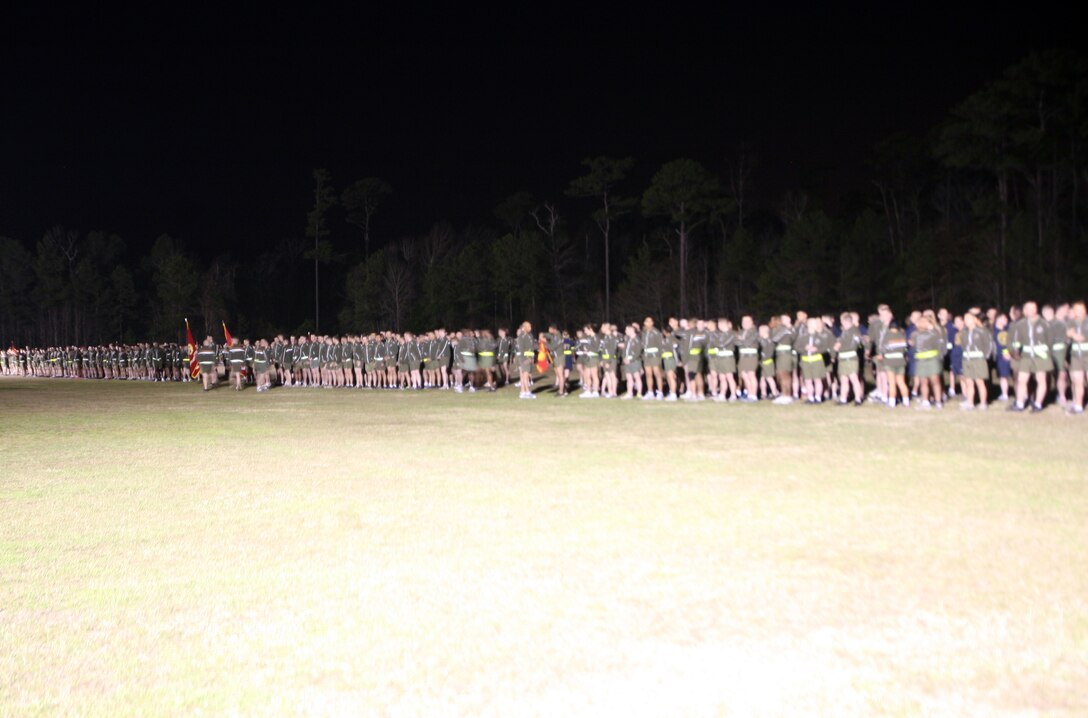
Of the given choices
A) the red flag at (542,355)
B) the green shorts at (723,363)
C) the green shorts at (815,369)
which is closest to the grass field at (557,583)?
the green shorts at (815,369)

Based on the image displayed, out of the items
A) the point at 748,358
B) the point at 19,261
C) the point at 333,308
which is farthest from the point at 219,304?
the point at 748,358

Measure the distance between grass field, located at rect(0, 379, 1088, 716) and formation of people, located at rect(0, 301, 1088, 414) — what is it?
16.3 feet

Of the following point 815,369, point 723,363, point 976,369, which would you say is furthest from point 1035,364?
point 723,363

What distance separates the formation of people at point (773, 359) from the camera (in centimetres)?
1703

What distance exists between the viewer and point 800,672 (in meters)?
4.34

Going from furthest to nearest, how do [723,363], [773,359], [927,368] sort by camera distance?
[723,363] < [773,359] < [927,368]

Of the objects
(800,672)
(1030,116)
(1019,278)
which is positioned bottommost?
(800,672)

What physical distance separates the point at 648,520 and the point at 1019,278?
35869 millimetres

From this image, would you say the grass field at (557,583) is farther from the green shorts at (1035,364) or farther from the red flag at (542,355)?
the red flag at (542,355)

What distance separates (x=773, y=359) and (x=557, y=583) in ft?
52.2

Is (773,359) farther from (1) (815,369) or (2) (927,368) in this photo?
(2) (927,368)

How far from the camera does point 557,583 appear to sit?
5.89 m

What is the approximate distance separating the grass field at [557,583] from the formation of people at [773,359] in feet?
16.3

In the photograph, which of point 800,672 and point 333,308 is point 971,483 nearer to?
point 800,672
